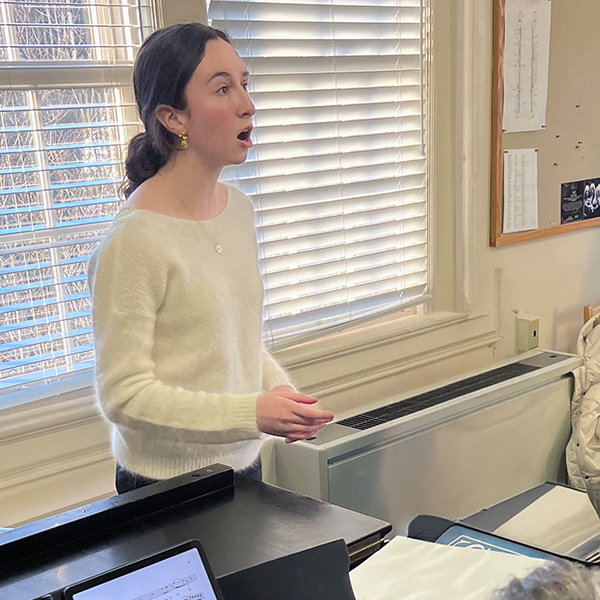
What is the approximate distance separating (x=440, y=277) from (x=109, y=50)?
50.0 inches

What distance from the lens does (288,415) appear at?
41.2 inches

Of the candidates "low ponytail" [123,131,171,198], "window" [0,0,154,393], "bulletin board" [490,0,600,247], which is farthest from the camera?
"bulletin board" [490,0,600,247]

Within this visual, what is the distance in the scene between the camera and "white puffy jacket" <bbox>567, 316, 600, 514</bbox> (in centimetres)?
242

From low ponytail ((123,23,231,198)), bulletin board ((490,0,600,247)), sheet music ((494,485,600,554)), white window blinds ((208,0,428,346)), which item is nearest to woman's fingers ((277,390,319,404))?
low ponytail ((123,23,231,198))

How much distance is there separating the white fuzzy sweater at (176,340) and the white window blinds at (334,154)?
2.54 feet

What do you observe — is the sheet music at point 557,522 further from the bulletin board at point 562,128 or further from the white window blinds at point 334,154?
the bulletin board at point 562,128

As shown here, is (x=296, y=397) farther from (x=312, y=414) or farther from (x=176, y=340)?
(x=176, y=340)

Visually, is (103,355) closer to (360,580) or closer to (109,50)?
(360,580)

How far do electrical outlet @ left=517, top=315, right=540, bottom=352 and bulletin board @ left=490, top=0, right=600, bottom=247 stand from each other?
0.89 feet

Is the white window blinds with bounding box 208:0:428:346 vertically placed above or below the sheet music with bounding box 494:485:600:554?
above

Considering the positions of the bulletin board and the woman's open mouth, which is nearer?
the woman's open mouth

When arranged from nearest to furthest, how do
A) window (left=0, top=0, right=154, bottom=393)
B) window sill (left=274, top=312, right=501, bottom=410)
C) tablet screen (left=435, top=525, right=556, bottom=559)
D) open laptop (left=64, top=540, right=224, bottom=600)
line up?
open laptop (left=64, top=540, right=224, bottom=600), tablet screen (left=435, top=525, right=556, bottom=559), window (left=0, top=0, right=154, bottom=393), window sill (left=274, top=312, right=501, bottom=410)

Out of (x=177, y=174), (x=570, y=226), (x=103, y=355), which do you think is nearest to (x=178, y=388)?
(x=103, y=355)

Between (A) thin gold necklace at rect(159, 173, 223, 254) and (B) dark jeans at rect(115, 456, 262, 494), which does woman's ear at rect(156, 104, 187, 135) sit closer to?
(A) thin gold necklace at rect(159, 173, 223, 254)
